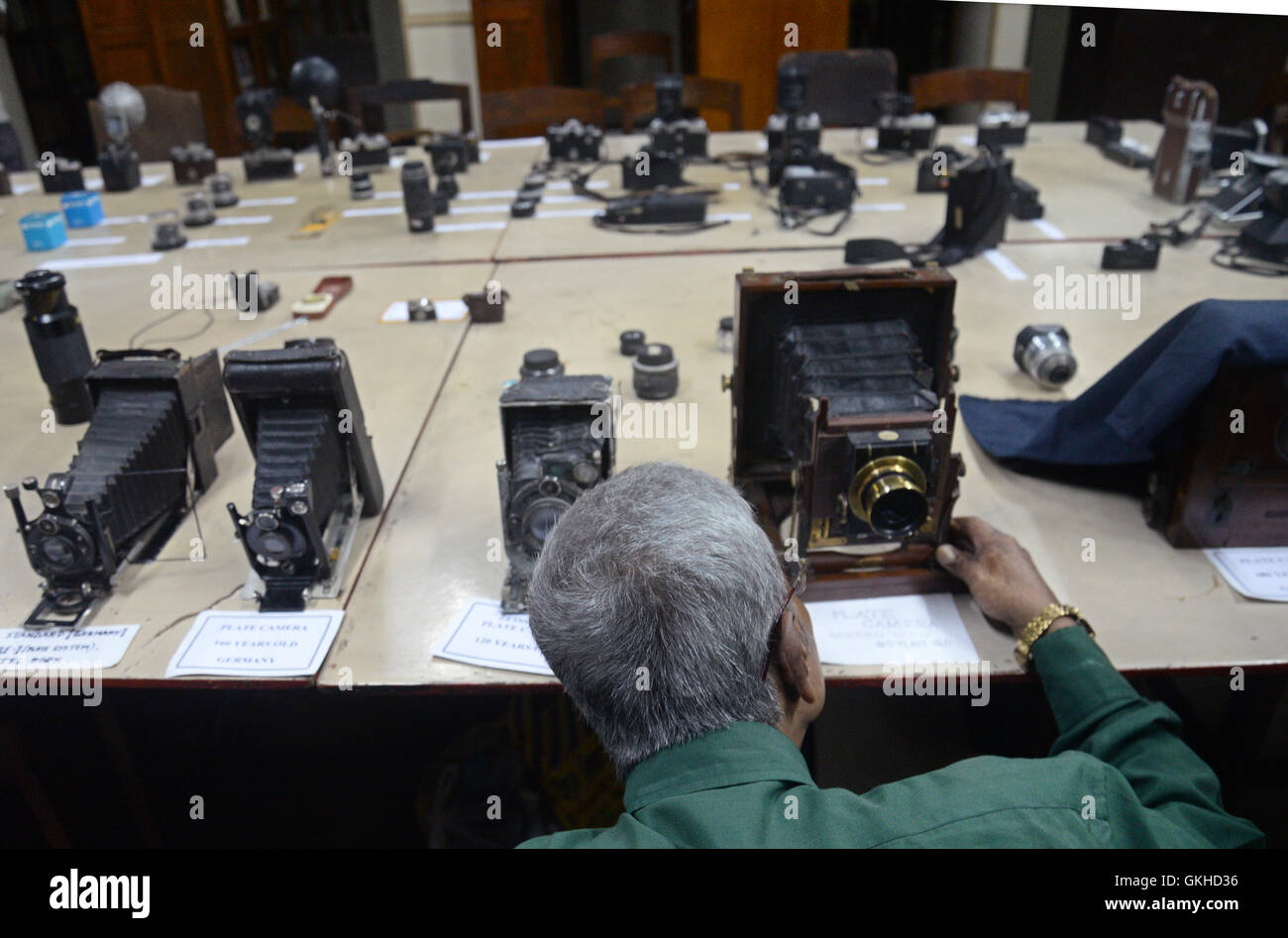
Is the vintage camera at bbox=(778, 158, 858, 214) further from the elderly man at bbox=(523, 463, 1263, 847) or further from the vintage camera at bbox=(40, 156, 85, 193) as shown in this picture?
the vintage camera at bbox=(40, 156, 85, 193)

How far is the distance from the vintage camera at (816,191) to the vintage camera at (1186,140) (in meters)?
1.11

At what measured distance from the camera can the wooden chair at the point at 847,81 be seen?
475 centimetres

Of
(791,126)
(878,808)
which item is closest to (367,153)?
(791,126)

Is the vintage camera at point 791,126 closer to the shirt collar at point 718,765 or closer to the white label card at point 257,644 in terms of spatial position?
the white label card at point 257,644

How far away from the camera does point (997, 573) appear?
1.47 metres

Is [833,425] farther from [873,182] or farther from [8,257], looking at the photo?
[8,257]

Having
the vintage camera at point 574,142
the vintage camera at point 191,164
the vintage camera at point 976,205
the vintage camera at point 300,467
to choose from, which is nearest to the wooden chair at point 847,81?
the vintage camera at point 574,142

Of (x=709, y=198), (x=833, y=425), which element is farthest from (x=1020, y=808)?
(x=709, y=198)

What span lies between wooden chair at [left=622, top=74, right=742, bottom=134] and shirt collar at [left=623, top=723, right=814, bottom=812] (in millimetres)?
4383

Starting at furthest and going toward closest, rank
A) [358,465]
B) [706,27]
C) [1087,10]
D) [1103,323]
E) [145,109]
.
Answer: [1087,10] → [706,27] → [145,109] → [1103,323] → [358,465]

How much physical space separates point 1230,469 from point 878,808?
1.02 m

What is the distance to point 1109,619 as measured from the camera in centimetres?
145

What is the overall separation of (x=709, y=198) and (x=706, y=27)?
306 cm

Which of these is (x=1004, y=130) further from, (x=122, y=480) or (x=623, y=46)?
(x=122, y=480)
